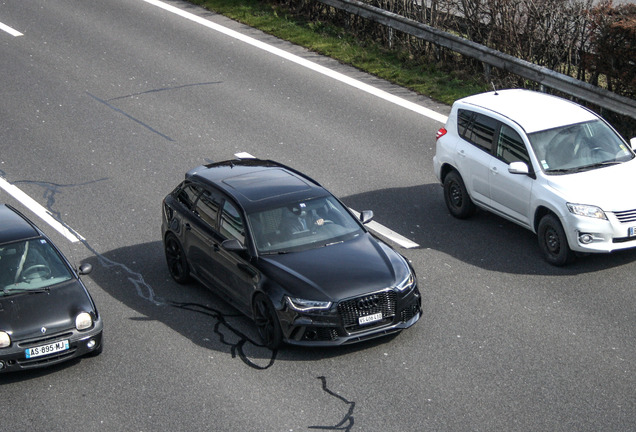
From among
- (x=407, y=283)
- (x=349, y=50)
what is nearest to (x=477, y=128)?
(x=407, y=283)

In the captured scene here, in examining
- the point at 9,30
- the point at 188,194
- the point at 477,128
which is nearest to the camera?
the point at 188,194

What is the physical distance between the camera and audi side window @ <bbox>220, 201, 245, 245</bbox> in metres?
12.1

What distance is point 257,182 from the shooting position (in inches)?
506

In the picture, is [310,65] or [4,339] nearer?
[4,339]

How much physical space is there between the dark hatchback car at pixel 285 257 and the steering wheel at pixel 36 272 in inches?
77.0

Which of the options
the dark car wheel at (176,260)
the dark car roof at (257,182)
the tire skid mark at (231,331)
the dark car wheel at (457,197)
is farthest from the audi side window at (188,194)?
the dark car wheel at (457,197)

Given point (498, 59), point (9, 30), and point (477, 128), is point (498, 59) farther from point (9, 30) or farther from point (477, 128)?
point (9, 30)

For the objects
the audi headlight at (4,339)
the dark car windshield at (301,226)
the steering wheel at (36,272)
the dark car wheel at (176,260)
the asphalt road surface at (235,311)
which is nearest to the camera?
the asphalt road surface at (235,311)

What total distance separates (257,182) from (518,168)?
3.54m

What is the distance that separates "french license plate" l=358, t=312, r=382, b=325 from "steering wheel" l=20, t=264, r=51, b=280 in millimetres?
3680

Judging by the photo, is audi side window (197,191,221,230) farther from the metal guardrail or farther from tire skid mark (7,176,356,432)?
the metal guardrail

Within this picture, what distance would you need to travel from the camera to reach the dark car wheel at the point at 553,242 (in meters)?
13.0

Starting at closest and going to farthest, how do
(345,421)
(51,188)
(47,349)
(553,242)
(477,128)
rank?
(345,421) → (47,349) → (553,242) → (477,128) → (51,188)

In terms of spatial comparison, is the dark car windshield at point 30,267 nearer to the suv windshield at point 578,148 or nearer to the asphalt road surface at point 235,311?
the asphalt road surface at point 235,311
